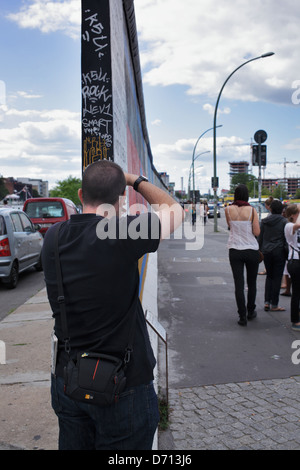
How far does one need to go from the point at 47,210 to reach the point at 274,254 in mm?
10049

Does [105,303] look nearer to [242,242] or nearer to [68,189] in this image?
[242,242]

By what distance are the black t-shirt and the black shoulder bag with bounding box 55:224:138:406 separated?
2 cm

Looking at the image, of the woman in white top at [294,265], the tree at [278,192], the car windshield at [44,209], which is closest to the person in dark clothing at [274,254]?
the woman in white top at [294,265]

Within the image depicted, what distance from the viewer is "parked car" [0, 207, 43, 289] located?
375 inches

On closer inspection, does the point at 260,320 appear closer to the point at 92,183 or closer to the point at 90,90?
the point at 90,90

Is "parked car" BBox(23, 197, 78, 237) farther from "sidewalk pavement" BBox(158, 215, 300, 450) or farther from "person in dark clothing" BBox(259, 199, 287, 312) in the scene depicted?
"person in dark clothing" BBox(259, 199, 287, 312)

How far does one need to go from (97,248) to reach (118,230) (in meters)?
0.11

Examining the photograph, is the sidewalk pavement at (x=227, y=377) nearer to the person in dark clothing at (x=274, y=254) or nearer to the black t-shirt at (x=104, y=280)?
the person in dark clothing at (x=274, y=254)

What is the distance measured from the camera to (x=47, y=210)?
1520 cm

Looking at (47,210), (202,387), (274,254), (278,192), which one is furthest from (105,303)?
(278,192)

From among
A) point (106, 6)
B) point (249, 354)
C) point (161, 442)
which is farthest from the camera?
point (249, 354)

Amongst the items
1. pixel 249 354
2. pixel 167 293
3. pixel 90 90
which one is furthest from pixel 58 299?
pixel 167 293

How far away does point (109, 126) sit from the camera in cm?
360

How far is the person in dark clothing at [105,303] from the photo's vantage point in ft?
5.75
